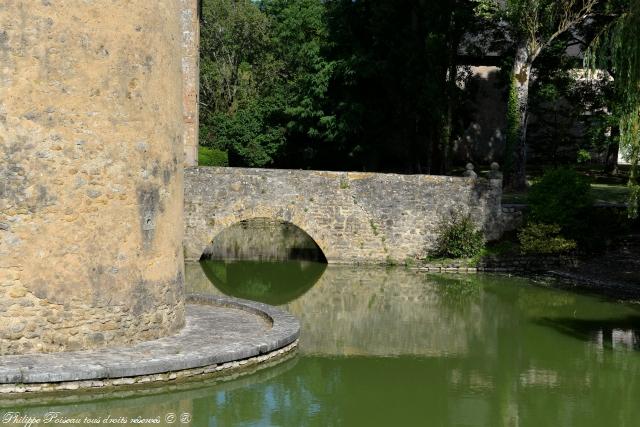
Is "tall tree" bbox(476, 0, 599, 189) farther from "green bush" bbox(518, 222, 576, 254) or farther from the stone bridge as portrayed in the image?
"green bush" bbox(518, 222, 576, 254)

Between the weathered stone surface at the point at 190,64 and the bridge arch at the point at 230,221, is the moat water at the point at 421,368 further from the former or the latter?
the weathered stone surface at the point at 190,64

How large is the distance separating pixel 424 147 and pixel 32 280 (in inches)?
913

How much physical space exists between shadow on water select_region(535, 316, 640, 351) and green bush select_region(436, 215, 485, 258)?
22.1 feet

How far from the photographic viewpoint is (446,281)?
21.2 meters

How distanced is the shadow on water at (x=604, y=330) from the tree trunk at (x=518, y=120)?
39.3 ft

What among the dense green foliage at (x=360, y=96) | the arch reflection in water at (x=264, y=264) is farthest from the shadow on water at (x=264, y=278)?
the dense green foliage at (x=360, y=96)

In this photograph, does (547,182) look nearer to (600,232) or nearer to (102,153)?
(600,232)

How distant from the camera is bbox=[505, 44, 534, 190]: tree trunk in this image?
27.0 m

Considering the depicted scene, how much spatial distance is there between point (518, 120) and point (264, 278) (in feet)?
34.9

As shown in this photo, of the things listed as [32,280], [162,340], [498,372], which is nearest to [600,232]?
[498,372]

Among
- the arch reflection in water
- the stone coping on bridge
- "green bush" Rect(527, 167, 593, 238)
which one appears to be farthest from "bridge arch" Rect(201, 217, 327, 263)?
the stone coping on bridge

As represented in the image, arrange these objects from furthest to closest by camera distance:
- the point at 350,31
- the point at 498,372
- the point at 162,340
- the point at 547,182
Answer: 1. the point at 350,31
2. the point at 547,182
3. the point at 498,372
4. the point at 162,340

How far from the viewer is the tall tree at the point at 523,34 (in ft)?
85.4

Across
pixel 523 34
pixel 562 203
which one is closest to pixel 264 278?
pixel 562 203
